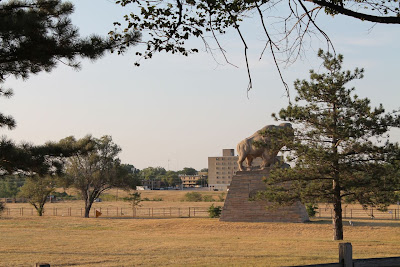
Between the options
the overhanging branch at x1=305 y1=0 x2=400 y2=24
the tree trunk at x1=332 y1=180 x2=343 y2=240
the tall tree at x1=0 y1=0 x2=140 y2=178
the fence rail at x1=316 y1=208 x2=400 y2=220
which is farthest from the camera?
the fence rail at x1=316 y1=208 x2=400 y2=220

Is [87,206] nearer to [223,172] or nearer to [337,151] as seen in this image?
[337,151]

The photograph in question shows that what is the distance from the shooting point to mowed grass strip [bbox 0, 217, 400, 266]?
15.5 metres

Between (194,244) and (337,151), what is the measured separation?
6.75 m

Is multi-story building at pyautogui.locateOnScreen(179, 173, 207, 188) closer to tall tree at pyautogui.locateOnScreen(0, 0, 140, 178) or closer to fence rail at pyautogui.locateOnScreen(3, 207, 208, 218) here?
fence rail at pyautogui.locateOnScreen(3, 207, 208, 218)

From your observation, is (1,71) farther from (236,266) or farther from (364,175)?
(364,175)

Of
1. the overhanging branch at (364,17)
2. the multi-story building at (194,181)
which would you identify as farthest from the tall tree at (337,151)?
the multi-story building at (194,181)

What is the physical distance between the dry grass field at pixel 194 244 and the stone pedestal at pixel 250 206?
94 centimetres

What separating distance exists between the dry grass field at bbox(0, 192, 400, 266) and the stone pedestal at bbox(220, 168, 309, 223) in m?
0.94

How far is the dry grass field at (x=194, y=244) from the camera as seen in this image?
15.5 m

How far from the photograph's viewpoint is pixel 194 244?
66.2ft

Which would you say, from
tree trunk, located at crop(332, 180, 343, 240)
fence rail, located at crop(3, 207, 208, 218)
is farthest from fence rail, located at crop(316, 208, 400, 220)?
tree trunk, located at crop(332, 180, 343, 240)

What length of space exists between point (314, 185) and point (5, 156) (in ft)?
45.3

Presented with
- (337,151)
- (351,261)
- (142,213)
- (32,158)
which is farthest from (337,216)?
(142,213)

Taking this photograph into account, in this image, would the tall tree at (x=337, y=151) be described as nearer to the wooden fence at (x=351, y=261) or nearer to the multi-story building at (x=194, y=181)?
the wooden fence at (x=351, y=261)
